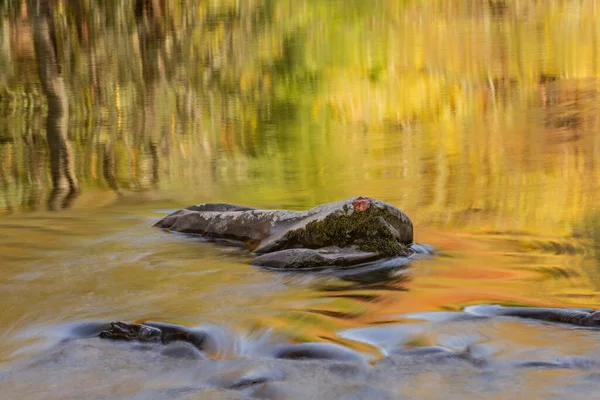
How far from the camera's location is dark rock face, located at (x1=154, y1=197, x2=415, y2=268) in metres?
7.68

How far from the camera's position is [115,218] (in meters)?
9.86

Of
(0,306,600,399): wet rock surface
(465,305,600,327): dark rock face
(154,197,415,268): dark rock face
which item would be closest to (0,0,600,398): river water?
(0,306,600,399): wet rock surface

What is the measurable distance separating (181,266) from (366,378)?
→ 311cm

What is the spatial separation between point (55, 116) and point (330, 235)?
488 inches

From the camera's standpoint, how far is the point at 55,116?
61.8ft

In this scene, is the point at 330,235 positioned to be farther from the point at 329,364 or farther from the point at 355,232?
the point at 329,364

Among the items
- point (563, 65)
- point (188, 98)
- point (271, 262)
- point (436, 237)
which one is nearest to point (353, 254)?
point (271, 262)

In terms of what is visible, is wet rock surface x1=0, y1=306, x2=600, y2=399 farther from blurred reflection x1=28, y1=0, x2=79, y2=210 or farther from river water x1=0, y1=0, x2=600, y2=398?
blurred reflection x1=28, y1=0, x2=79, y2=210

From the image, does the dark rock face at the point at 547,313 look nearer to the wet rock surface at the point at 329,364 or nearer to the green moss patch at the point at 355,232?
the wet rock surface at the point at 329,364

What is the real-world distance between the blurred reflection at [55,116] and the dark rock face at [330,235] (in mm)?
3404

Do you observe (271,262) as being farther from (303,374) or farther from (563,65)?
(563,65)

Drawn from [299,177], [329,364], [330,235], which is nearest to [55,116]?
[299,177]

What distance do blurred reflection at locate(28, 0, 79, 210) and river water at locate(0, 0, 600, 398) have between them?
82 mm

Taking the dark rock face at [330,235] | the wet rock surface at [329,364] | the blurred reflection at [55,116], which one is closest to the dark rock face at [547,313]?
the wet rock surface at [329,364]
